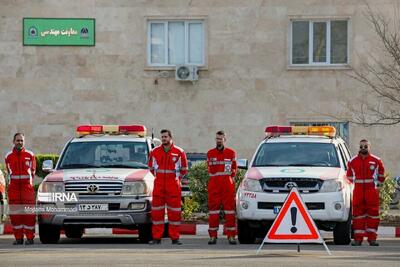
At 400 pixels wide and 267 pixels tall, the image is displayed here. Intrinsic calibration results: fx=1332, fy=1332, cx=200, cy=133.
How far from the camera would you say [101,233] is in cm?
2530

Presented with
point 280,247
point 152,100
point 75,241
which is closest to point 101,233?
point 75,241

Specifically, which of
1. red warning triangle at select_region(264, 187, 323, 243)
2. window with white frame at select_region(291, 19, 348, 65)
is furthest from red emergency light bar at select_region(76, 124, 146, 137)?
window with white frame at select_region(291, 19, 348, 65)

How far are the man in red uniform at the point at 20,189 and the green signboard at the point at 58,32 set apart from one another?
14.6 meters

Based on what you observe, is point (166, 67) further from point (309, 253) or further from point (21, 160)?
point (309, 253)

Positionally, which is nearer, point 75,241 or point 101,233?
point 75,241

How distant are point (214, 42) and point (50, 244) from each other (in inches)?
617

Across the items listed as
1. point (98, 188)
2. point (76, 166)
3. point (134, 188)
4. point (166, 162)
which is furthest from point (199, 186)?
point (98, 188)

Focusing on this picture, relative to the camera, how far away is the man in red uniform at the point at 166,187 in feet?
68.8

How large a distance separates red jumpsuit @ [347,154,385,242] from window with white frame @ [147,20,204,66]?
589 inches

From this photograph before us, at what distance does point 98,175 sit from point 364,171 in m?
4.29

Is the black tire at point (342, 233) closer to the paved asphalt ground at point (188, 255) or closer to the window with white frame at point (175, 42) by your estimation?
the paved asphalt ground at point (188, 255)

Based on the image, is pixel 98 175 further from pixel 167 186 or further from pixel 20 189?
pixel 20 189

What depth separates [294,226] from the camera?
18.5 m

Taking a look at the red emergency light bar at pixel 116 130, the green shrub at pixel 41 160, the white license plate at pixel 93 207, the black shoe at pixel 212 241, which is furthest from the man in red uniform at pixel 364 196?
the green shrub at pixel 41 160
